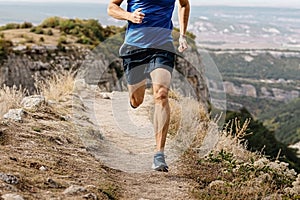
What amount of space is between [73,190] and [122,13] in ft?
6.63

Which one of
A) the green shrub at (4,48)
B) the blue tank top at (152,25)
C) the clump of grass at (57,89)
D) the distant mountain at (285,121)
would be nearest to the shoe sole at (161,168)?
the blue tank top at (152,25)

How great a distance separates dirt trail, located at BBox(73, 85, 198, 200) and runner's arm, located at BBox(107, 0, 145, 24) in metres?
Result: 1.55

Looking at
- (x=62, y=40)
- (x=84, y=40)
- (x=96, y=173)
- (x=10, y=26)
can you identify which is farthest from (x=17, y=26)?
(x=96, y=173)

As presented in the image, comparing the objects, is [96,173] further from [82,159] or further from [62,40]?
[62,40]

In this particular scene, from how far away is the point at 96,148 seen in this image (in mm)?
6191

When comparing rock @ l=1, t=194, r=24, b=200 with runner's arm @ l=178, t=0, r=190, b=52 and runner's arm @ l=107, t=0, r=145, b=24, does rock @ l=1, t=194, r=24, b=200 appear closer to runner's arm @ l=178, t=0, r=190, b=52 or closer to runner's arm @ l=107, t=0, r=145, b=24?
runner's arm @ l=107, t=0, r=145, b=24

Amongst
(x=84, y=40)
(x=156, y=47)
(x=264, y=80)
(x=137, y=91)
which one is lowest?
(x=264, y=80)

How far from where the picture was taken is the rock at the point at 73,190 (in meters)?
3.75

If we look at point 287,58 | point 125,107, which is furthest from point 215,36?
point 125,107

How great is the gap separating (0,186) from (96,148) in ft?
8.80

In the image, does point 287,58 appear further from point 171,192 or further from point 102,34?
→ point 171,192

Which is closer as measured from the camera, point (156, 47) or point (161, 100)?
point (161, 100)

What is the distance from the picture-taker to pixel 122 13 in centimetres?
Answer: 507

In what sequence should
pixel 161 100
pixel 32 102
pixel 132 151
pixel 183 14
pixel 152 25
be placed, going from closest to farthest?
1. pixel 161 100
2. pixel 152 25
3. pixel 183 14
4. pixel 132 151
5. pixel 32 102
